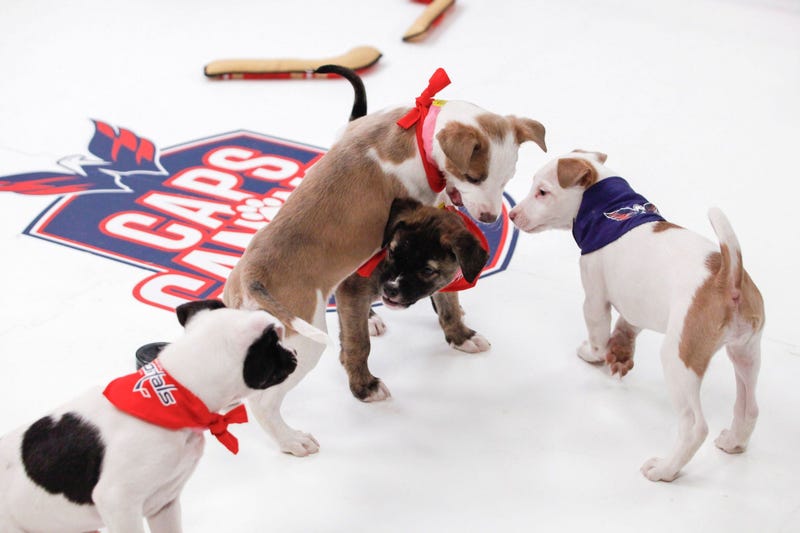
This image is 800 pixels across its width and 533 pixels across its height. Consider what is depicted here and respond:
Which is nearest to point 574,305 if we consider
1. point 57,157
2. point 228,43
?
point 57,157

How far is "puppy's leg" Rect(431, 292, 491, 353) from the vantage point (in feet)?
13.7

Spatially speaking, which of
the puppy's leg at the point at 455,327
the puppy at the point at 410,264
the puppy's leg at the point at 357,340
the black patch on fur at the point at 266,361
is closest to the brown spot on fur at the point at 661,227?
the puppy at the point at 410,264

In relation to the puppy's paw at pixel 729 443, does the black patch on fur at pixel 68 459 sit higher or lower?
higher

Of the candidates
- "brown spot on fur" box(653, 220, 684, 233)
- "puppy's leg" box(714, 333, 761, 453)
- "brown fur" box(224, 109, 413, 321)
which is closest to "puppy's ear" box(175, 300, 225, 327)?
"brown fur" box(224, 109, 413, 321)

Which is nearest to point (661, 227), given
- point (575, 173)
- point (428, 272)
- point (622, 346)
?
point (575, 173)

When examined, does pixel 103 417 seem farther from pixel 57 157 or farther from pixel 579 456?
pixel 57 157

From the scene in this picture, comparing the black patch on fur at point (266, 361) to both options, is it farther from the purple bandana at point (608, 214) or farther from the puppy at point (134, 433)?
the purple bandana at point (608, 214)

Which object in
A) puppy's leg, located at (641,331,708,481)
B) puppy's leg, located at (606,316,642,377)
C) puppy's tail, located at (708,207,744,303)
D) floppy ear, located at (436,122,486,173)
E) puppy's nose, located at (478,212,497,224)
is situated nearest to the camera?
puppy's tail, located at (708,207,744,303)

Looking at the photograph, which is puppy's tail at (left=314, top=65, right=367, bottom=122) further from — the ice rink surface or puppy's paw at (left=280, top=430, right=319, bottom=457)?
puppy's paw at (left=280, top=430, right=319, bottom=457)

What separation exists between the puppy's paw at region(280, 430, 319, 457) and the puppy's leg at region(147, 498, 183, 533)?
695 millimetres

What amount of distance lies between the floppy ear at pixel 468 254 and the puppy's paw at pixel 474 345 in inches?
30.3

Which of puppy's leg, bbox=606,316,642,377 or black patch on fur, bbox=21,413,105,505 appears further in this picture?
puppy's leg, bbox=606,316,642,377

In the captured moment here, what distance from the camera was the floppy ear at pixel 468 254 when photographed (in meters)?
3.51

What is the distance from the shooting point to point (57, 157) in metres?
5.78
